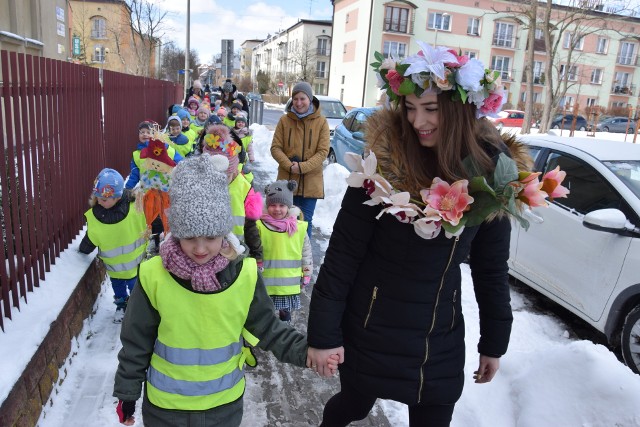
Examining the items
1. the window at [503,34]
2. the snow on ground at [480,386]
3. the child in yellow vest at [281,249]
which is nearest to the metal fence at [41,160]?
the snow on ground at [480,386]

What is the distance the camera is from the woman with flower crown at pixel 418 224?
6.17 feet

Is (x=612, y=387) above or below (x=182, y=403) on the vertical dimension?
below

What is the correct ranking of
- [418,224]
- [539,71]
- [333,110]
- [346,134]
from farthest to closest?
1. [539,71]
2. [333,110]
3. [346,134]
4. [418,224]

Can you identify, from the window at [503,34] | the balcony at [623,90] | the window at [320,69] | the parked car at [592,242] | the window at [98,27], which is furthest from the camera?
the window at [320,69]

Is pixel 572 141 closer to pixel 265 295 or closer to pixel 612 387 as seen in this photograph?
pixel 612 387

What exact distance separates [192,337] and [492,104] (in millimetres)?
1524

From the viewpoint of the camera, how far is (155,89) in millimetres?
13586

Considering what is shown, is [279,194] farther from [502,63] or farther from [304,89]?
[502,63]

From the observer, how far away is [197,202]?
6.63 ft

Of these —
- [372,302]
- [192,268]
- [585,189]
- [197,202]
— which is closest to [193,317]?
[192,268]

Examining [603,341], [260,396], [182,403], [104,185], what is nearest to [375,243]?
[182,403]

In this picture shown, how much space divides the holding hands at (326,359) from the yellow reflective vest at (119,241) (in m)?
2.61

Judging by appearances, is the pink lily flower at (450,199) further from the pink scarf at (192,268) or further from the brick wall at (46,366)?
the brick wall at (46,366)

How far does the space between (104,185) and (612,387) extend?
148 inches
